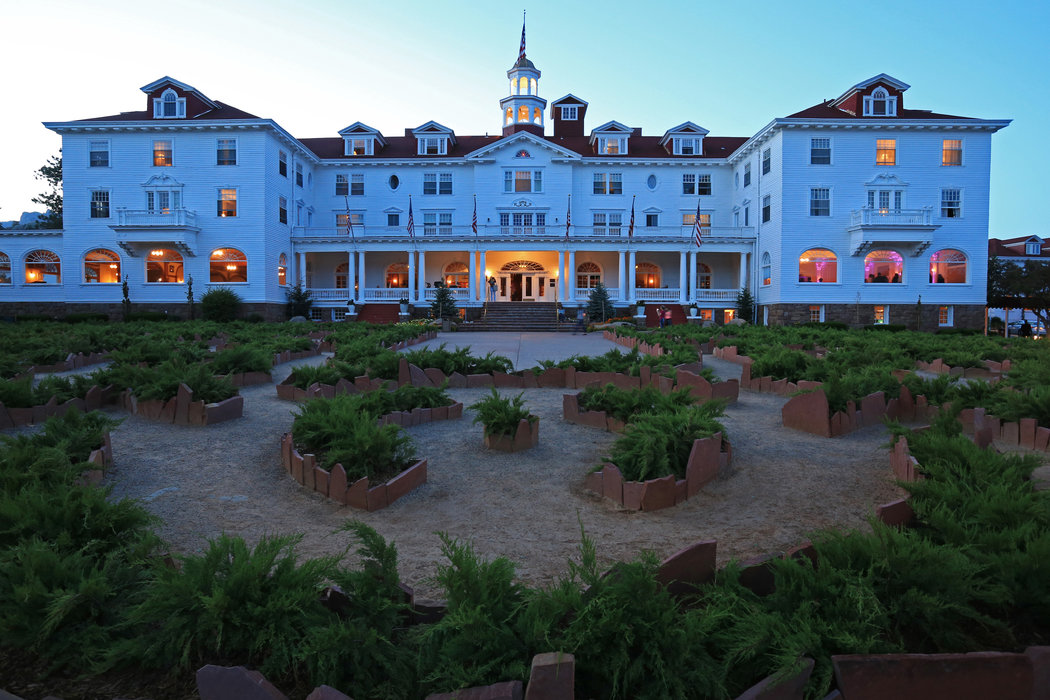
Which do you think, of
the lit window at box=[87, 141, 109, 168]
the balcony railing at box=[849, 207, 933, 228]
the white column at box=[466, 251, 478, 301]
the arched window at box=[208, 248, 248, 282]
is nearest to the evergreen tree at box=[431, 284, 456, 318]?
the white column at box=[466, 251, 478, 301]

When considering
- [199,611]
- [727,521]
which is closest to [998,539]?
[727,521]

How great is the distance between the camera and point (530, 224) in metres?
46.8

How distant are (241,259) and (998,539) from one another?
143ft

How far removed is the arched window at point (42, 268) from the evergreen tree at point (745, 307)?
4539 centimetres

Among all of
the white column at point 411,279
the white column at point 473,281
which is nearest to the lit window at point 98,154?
the white column at point 411,279

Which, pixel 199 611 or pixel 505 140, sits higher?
pixel 505 140

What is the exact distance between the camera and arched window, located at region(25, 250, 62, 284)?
42500mm

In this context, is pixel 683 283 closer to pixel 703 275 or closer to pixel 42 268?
pixel 703 275

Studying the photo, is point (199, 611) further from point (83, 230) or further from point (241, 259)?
point (83, 230)

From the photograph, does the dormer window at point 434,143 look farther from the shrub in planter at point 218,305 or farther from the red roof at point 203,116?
the shrub in planter at point 218,305

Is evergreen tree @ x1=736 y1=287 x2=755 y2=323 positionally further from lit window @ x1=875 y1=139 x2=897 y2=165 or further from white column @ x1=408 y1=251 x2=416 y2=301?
white column @ x1=408 y1=251 x2=416 y2=301

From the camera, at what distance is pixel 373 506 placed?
5.28 m

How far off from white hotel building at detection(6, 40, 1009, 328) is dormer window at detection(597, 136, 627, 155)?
1.47 metres

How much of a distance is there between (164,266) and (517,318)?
2379 centimetres
